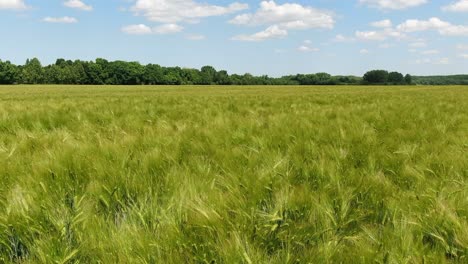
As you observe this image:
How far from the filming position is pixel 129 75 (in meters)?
102

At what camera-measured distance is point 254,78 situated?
116188 mm

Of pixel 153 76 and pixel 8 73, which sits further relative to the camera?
pixel 153 76

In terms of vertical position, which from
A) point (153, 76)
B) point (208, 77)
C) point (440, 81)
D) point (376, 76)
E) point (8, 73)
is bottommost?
point (440, 81)

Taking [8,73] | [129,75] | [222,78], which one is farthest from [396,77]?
[8,73]

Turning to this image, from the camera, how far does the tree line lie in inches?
3504

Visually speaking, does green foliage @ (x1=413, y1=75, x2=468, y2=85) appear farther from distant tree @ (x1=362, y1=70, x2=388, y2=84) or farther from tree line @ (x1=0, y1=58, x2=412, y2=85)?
tree line @ (x1=0, y1=58, x2=412, y2=85)

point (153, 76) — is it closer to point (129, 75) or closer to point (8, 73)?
point (129, 75)

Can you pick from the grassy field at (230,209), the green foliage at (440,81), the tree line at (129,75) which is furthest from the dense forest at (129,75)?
the grassy field at (230,209)

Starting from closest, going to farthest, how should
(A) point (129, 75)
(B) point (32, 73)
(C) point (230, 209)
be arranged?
(C) point (230, 209) → (B) point (32, 73) → (A) point (129, 75)

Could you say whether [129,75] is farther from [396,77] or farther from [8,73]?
[396,77]

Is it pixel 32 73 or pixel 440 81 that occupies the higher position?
pixel 32 73

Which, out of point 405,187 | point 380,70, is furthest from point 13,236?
point 380,70

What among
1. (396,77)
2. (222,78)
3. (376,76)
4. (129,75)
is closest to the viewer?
(129,75)

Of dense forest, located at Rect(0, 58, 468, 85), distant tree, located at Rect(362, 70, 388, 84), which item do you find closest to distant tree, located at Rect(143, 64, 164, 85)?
dense forest, located at Rect(0, 58, 468, 85)
